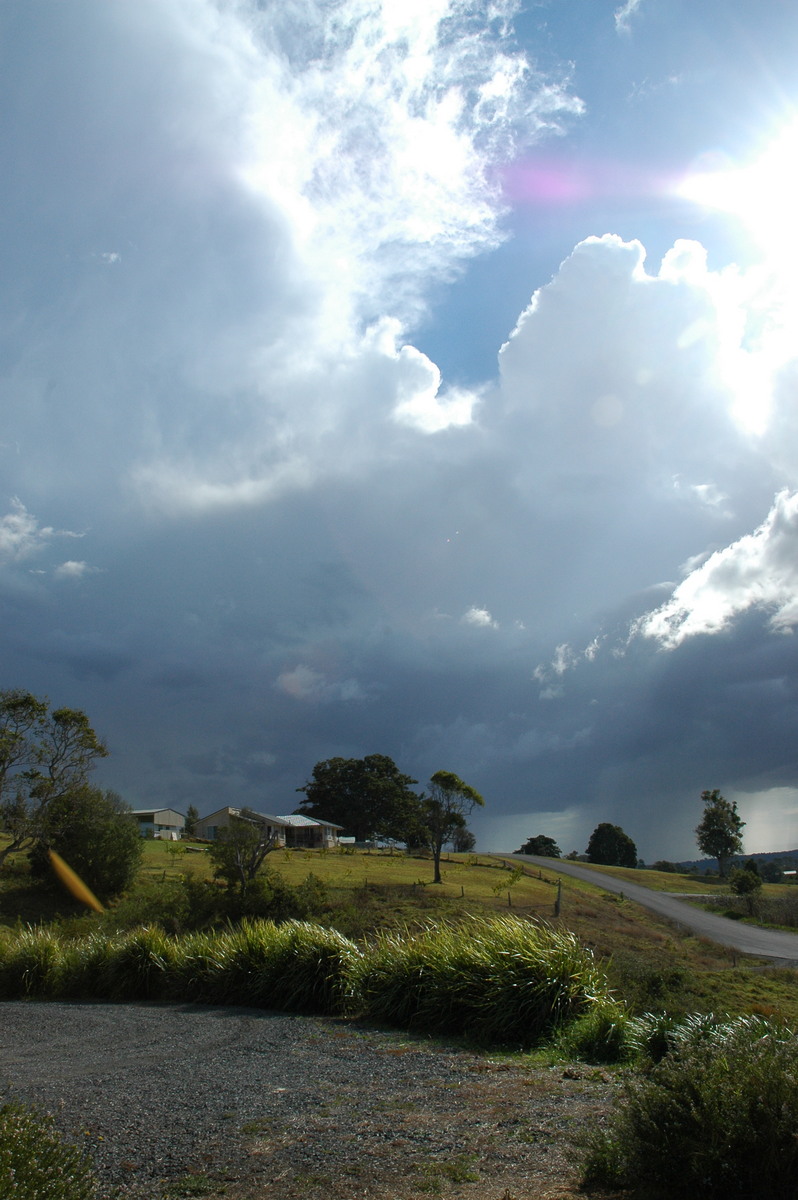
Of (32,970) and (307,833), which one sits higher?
(307,833)

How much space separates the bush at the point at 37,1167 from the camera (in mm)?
3461

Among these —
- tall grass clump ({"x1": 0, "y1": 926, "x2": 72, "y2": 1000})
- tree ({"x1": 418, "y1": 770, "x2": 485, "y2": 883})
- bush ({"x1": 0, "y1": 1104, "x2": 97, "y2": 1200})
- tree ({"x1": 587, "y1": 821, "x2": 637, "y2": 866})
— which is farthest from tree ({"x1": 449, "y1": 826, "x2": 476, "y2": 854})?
tree ({"x1": 587, "y1": 821, "x2": 637, "y2": 866})

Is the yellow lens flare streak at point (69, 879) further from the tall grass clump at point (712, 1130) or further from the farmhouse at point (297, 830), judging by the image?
the farmhouse at point (297, 830)

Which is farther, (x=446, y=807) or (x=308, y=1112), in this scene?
(x=446, y=807)

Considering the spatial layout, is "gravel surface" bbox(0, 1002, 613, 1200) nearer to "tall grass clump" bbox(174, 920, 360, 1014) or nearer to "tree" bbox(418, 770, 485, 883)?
"tall grass clump" bbox(174, 920, 360, 1014)

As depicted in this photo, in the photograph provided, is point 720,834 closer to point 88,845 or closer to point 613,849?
point 613,849

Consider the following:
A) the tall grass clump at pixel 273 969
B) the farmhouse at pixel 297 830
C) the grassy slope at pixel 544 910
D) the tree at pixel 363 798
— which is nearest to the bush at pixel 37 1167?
the grassy slope at pixel 544 910

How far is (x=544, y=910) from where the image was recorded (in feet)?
117

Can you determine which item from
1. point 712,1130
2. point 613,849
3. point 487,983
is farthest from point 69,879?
A: point 613,849

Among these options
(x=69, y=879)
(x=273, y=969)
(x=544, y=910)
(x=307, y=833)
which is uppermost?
(x=307, y=833)

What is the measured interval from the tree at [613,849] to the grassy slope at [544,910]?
186ft

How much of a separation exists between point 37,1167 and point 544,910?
3498 cm

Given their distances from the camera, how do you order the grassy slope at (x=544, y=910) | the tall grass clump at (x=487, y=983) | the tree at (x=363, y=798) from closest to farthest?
the tall grass clump at (x=487, y=983), the grassy slope at (x=544, y=910), the tree at (x=363, y=798)

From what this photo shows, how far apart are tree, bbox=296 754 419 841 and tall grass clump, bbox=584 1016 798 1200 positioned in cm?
9209
